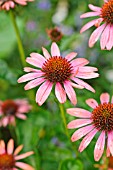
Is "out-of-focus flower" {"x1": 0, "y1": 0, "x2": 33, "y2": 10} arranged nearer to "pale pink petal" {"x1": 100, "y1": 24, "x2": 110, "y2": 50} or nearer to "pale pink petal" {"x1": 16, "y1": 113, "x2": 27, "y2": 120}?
"pale pink petal" {"x1": 100, "y1": 24, "x2": 110, "y2": 50}

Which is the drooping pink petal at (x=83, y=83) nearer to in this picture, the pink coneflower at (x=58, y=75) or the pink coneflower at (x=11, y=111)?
the pink coneflower at (x=58, y=75)

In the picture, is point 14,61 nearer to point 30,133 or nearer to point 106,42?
point 30,133

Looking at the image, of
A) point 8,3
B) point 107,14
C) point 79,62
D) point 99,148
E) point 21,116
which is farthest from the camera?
point 21,116

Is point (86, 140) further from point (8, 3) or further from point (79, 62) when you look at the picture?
point (8, 3)

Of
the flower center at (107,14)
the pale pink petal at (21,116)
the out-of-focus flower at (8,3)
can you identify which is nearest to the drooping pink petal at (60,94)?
the flower center at (107,14)

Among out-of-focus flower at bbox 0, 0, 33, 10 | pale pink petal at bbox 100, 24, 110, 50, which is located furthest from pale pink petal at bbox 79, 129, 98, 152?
out-of-focus flower at bbox 0, 0, 33, 10

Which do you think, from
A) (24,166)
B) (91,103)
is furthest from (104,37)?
(24,166)

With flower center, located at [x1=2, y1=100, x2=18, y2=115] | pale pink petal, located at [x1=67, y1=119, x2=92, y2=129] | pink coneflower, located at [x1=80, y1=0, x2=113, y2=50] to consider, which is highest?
pink coneflower, located at [x1=80, y1=0, x2=113, y2=50]
